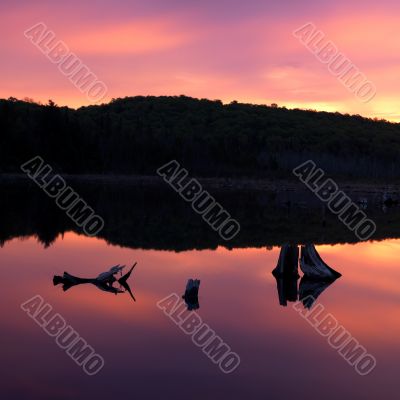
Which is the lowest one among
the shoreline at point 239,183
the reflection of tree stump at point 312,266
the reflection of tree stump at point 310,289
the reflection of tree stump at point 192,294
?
the reflection of tree stump at point 192,294

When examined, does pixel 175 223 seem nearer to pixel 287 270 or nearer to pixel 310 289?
pixel 287 270

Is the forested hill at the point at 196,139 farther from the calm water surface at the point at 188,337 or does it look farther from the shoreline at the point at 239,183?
the calm water surface at the point at 188,337

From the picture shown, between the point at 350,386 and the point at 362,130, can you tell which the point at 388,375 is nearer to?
the point at 350,386

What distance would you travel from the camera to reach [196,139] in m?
107

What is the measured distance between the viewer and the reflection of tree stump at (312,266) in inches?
683

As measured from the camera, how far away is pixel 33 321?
1214cm

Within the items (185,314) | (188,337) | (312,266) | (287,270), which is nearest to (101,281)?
(185,314)

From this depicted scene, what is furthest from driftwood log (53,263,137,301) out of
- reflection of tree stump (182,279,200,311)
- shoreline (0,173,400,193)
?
shoreline (0,173,400,193)

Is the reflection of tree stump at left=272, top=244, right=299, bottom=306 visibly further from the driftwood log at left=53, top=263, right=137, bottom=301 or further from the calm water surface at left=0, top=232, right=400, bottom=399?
the driftwood log at left=53, top=263, right=137, bottom=301

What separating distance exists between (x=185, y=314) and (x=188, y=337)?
1654 millimetres

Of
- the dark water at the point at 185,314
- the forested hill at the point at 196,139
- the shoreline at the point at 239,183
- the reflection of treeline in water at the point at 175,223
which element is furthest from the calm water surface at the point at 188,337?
the forested hill at the point at 196,139

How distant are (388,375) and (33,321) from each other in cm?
594

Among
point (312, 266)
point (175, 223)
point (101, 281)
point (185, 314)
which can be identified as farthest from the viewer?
point (175, 223)

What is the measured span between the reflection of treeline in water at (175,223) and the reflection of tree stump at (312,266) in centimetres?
667
